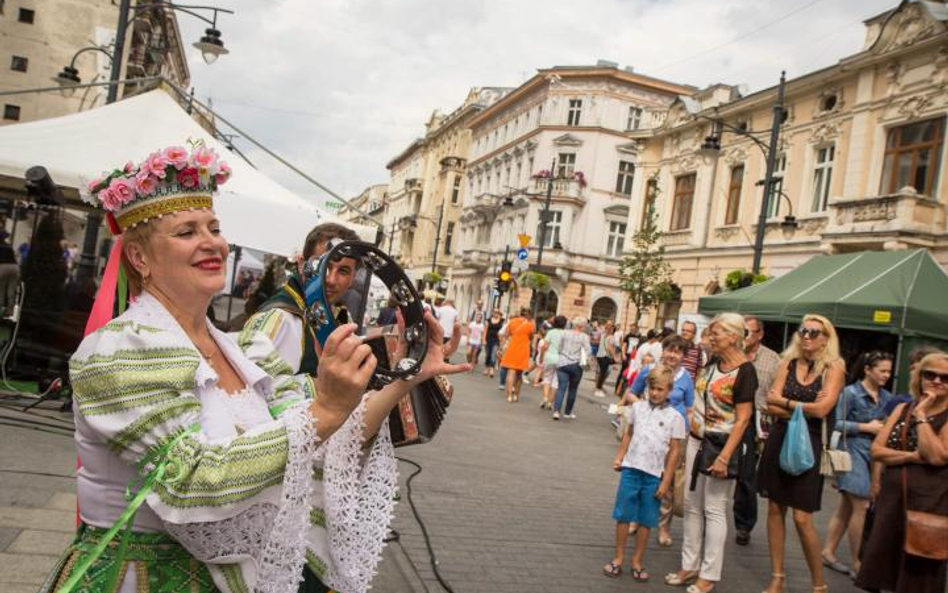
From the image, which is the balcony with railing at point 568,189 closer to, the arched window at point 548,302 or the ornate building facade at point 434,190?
the arched window at point 548,302

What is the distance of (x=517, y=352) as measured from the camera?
1532 cm

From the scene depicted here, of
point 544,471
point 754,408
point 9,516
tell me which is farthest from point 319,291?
point 544,471

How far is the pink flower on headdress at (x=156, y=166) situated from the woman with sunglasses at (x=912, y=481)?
4619mm

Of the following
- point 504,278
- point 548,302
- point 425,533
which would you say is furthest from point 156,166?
Result: point 548,302

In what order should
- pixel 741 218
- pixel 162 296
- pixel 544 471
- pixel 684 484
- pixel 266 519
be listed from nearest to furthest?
pixel 266 519 < pixel 162 296 < pixel 684 484 < pixel 544 471 < pixel 741 218

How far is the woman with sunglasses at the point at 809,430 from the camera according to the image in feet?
16.9

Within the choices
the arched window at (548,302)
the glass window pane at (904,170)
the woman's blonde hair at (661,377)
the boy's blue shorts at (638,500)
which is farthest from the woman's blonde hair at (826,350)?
the arched window at (548,302)

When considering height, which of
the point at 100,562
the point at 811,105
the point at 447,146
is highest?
the point at 447,146

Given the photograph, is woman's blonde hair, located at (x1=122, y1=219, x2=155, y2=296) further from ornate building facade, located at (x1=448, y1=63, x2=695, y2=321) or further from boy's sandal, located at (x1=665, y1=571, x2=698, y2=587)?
ornate building facade, located at (x1=448, y1=63, x2=695, y2=321)

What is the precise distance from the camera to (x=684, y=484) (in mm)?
5867

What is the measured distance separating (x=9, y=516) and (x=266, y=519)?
3.96 m

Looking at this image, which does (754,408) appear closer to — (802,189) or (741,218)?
(802,189)

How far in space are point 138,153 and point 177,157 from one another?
695 cm

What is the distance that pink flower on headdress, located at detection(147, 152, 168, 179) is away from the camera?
6.17ft
